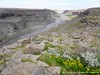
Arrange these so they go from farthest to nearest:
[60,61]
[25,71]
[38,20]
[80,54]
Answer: [38,20], [80,54], [60,61], [25,71]

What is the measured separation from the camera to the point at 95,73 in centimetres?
1377

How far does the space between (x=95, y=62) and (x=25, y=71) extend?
178 inches

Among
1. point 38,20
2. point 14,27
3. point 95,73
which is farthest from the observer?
point 38,20

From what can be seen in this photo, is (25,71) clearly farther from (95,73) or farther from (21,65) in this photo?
(95,73)

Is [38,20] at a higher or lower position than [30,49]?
lower

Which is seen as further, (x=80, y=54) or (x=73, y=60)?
(x=80, y=54)

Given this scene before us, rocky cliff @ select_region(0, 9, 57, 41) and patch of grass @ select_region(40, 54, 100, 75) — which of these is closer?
patch of grass @ select_region(40, 54, 100, 75)

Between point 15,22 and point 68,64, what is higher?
point 68,64

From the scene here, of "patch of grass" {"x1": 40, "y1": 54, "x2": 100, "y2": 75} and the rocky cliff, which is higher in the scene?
"patch of grass" {"x1": 40, "y1": 54, "x2": 100, "y2": 75}

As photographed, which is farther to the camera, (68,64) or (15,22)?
(15,22)

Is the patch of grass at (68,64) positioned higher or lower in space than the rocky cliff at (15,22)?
higher

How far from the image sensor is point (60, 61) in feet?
48.3

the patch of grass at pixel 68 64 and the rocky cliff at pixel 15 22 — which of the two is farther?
the rocky cliff at pixel 15 22

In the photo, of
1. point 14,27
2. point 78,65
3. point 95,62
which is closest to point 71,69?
point 78,65
